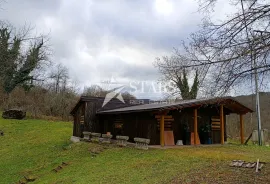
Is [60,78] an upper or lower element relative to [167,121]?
upper

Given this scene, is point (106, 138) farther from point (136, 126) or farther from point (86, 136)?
point (136, 126)

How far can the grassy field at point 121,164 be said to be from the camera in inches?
308

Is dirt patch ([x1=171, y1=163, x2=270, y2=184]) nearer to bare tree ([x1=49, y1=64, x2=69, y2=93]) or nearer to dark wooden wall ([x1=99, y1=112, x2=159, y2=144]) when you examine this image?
dark wooden wall ([x1=99, y1=112, x2=159, y2=144])

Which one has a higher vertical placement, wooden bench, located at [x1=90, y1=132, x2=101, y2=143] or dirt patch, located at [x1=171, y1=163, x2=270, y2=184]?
wooden bench, located at [x1=90, y1=132, x2=101, y2=143]

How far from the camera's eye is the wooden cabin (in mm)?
14164

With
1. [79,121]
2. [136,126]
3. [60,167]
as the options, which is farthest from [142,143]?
[79,121]

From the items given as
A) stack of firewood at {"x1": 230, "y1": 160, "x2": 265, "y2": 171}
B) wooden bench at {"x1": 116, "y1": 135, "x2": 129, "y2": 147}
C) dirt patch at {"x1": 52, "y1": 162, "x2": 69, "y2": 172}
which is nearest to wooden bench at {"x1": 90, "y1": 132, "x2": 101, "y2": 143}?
wooden bench at {"x1": 116, "y1": 135, "x2": 129, "y2": 147}

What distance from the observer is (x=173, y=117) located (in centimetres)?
1509

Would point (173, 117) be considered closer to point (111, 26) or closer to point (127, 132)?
point (127, 132)

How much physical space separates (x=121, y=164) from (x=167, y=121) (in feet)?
16.2

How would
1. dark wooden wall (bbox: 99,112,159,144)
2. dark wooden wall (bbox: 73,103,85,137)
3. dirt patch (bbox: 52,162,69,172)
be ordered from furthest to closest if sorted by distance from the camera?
dark wooden wall (bbox: 73,103,85,137), dark wooden wall (bbox: 99,112,159,144), dirt patch (bbox: 52,162,69,172)

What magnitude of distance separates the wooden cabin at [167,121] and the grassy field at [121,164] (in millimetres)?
1728

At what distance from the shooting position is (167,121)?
14.9 metres

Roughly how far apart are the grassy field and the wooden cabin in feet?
5.67
